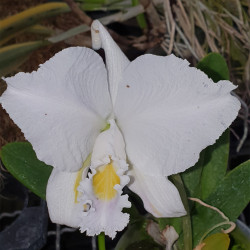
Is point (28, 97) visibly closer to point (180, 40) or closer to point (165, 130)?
point (165, 130)

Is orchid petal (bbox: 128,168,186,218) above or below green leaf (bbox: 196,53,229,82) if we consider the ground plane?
below

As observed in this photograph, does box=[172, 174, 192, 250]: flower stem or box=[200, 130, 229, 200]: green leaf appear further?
box=[200, 130, 229, 200]: green leaf

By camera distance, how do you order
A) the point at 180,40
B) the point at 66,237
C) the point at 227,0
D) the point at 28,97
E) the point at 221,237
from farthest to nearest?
the point at 180,40 < the point at 227,0 < the point at 66,237 < the point at 221,237 < the point at 28,97

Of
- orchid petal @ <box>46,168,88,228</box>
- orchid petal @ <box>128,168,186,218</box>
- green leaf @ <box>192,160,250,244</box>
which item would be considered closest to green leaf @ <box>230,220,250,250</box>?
green leaf @ <box>192,160,250,244</box>

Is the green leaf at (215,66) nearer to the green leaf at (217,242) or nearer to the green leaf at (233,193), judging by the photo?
the green leaf at (233,193)

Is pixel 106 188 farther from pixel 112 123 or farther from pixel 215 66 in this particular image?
pixel 215 66

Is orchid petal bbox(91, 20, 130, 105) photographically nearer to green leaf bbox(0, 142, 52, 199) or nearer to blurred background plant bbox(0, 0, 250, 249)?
green leaf bbox(0, 142, 52, 199)

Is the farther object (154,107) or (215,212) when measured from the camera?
(215,212)

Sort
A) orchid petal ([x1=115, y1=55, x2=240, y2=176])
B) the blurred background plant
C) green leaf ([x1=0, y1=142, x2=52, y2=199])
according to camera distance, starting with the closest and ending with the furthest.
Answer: orchid petal ([x1=115, y1=55, x2=240, y2=176]) → green leaf ([x1=0, y1=142, x2=52, y2=199]) → the blurred background plant

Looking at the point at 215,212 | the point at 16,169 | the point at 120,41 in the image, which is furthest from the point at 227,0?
the point at 16,169
